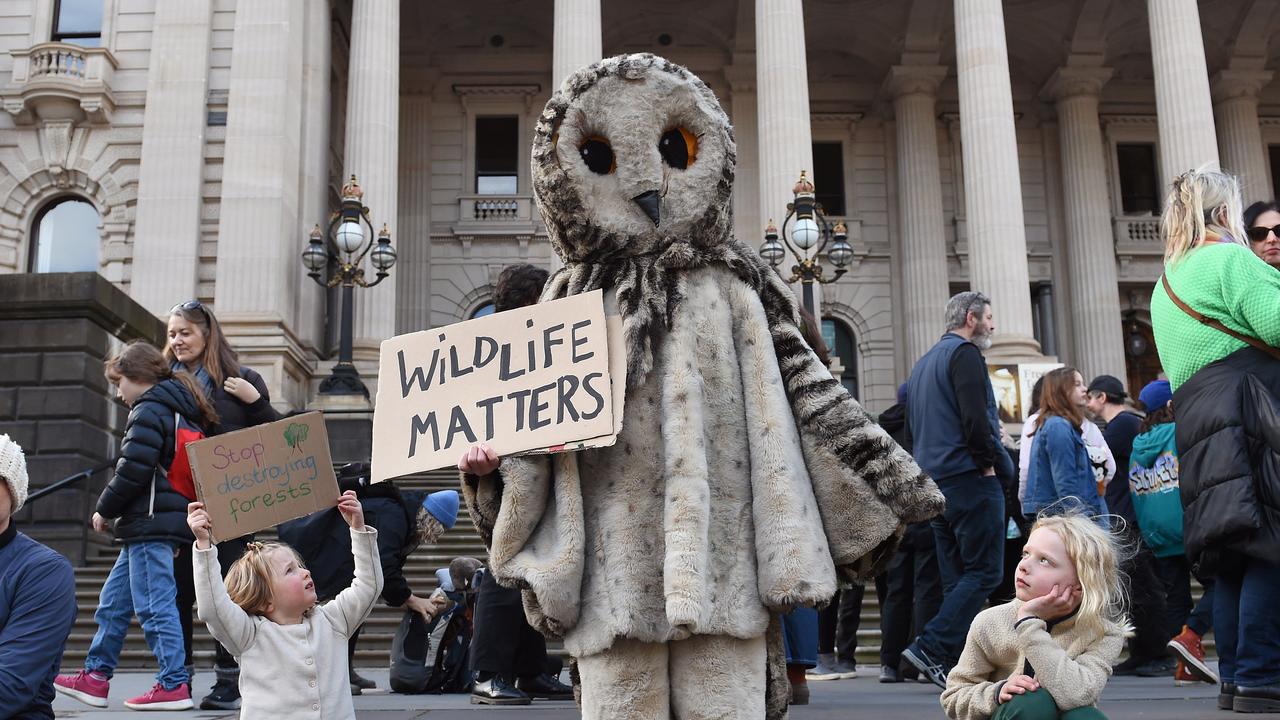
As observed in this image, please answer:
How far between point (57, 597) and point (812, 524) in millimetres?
2337

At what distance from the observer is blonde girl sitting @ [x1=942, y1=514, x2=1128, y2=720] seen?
3502 millimetres

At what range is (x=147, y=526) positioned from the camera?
646cm

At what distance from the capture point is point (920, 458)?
21.9 feet

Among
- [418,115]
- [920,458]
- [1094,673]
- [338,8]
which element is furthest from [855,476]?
[418,115]

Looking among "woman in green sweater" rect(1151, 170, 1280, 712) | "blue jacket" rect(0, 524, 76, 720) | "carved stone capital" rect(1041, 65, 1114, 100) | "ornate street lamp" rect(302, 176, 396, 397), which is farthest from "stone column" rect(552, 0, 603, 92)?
"blue jacket" rect(0, 524, 76, 720)

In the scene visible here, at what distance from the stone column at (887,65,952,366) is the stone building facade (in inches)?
2.9

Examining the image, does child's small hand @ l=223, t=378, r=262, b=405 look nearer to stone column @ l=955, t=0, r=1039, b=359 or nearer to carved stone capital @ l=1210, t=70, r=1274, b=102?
stone column @ l=955, t=0, r=1039, b=359

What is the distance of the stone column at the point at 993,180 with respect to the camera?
21875mm

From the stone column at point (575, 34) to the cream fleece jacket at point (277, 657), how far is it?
62.6 ft

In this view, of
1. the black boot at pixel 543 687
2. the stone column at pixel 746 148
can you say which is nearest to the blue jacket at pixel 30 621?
the black boot at pixel 543 687

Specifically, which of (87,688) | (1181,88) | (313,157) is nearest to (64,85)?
(313,157)

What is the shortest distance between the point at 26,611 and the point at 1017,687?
9.72 ft

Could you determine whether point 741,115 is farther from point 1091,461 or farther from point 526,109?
point 1091,461

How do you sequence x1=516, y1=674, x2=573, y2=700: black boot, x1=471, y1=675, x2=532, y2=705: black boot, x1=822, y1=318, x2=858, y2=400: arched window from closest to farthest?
x1=471, y1=675, x2=532, y2=705: black boot
x1=516, y1=674, x2=573, y2=700: black boot
x1=822, y1=318, x2=858, y2=400: arched window
